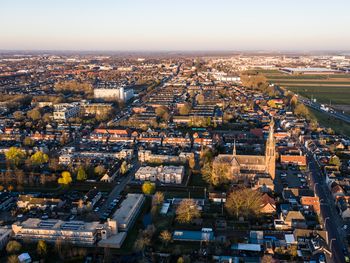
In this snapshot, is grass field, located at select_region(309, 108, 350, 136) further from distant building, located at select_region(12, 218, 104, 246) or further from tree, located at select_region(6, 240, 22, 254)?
tree, located at select_region(6, 240, 22, 254)

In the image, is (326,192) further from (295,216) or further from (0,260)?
(0,260)

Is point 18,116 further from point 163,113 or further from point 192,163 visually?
point 192,163

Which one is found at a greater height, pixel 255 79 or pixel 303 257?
pixel 255 79

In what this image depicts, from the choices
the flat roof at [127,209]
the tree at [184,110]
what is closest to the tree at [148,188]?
the flat roof at [127,209]

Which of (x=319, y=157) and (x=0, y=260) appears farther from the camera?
(x=319, y=157)

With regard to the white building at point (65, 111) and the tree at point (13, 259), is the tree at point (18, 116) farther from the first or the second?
the tree at point (13, 259)

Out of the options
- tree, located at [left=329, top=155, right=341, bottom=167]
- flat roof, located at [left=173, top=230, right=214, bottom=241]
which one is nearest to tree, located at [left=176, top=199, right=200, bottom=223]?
flat roof, located at [left=173, top=230, right=214, bottom=241]

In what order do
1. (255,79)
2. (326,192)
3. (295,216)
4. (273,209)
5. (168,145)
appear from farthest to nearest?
(255,79), (168,145), (326,192), (273,209), (295,216)

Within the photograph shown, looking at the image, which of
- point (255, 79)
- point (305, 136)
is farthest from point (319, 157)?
point (255, 79)
